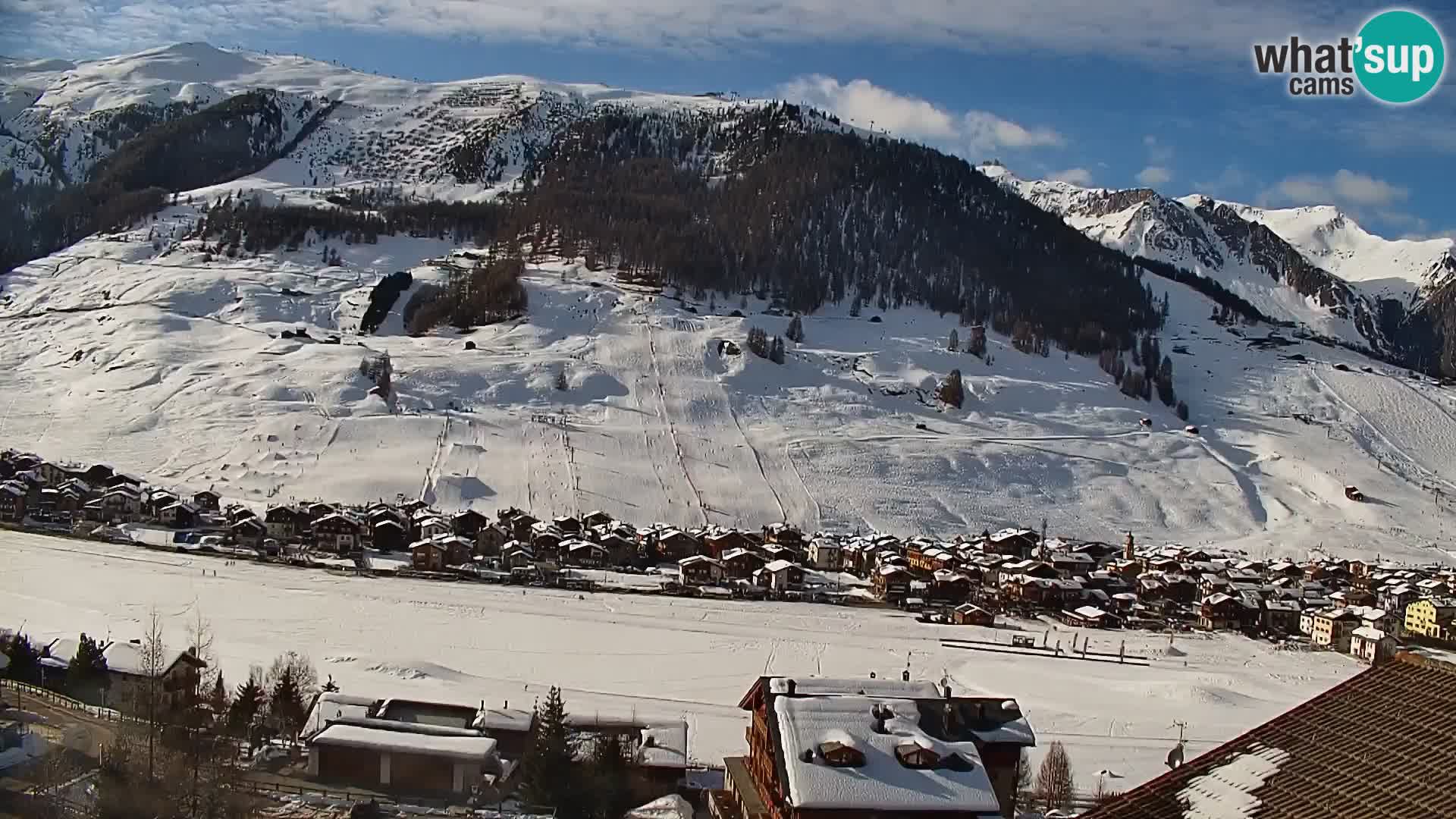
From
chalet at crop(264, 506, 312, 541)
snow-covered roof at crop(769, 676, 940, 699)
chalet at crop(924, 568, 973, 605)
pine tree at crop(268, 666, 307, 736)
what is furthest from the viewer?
chalet at crop(264, 506, 312, 541)

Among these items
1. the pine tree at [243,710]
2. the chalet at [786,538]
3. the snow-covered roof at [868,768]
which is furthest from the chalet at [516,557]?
the snow-covered roof at [868,768]

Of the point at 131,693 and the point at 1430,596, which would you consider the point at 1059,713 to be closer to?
the point at 131,693

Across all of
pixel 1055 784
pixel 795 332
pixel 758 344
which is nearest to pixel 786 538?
pixel 758 344

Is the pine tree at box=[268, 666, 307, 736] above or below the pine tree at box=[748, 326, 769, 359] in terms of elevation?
below

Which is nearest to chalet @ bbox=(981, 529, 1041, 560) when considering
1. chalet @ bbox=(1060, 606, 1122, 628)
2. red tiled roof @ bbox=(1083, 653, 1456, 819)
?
chalet @ bbox=(1060, 606, 1122, 628)

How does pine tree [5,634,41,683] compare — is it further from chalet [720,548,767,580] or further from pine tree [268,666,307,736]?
chalet [720,548,767,580]

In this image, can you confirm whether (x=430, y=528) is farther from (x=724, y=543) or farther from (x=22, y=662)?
(x=22, y=662)

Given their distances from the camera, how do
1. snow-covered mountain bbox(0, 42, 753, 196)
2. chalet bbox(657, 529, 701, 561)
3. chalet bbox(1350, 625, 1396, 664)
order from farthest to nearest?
1. snow-covered mountain bbox(0, 42, 753, 196)
2. chalet bbox(657, 529, 701, 561)
3. chalet bbox(1350, 625, 1396, 664)
